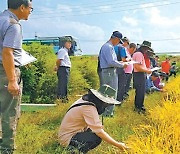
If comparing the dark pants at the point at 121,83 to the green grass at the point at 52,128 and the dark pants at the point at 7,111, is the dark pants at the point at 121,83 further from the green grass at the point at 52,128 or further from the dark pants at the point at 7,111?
the dark pants at the point at 7,111

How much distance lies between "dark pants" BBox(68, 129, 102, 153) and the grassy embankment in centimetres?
15

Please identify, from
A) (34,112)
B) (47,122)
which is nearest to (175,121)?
(47,122)

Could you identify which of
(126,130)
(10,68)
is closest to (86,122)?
(10,68)

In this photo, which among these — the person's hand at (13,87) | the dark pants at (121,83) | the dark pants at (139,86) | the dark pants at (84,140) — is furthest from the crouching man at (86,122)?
the dark pants at (121,83)

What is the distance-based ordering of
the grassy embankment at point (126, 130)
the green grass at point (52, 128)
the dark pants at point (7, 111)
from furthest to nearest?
the green grass at point (52, 128), the dark pants at point (7, 111), the grassy embankment at point (126, 130)

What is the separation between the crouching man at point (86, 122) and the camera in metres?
4.04

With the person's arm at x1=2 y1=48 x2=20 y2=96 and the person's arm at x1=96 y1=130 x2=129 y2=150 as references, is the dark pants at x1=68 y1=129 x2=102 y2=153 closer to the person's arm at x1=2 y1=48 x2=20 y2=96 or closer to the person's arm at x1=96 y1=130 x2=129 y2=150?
the person's arm at x1=96 y1=130 x2=129 y2=150

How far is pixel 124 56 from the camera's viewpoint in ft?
24.3

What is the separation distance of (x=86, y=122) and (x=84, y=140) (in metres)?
0.27

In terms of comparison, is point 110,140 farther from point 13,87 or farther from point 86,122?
point 13,87

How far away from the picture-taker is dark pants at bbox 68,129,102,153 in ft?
13.9

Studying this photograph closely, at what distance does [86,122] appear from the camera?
410 centimetres

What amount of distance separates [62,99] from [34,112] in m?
0.73

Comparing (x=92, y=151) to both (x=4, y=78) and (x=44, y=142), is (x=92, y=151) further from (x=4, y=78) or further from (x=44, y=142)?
(x=4, y=78)
